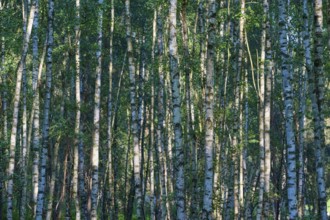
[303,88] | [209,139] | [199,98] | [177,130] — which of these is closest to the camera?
[209,139]

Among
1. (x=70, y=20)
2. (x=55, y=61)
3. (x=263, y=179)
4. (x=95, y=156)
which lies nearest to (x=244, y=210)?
(x=263, y=179)

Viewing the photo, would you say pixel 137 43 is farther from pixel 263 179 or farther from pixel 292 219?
pixel 292 219

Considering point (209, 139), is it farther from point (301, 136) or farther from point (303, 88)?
point (303, 88)

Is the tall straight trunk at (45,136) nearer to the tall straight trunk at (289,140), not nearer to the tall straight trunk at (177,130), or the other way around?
the tall straight trunk at (177,130)

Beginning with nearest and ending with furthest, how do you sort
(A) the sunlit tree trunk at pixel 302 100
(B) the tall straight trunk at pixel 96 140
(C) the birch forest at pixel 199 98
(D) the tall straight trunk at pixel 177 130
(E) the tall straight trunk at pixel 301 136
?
(C) the birch forest at pixel 199 98, (D) the tall straight trunk at pixel 177 130, (A) the sunlit tree trunk at pixel 302 100, (B) the tall straight trunk at pixel 96 140, (E) the tall straight trunk at pixel 301 136

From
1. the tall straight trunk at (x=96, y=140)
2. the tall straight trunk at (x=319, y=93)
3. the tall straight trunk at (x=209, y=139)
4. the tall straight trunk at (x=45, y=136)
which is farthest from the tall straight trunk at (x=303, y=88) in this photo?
the tall straight trunk at (x=45, y=136)

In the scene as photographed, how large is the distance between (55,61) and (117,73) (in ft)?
31.7

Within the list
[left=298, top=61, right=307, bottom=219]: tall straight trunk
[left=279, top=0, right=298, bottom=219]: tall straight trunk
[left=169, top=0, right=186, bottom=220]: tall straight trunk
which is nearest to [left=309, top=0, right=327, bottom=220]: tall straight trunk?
[left=279, top=0, right=298, bottom=219]: tall straight trunk

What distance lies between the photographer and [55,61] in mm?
26844


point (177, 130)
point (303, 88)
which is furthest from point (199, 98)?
point (177, 130)

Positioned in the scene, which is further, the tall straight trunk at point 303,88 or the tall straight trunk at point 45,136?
the tall straight trunk at point 45,136

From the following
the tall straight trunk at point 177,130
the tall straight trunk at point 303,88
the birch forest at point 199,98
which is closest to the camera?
the birch forest at point 199,98

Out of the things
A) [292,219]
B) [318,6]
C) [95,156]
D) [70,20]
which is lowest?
[292,219]

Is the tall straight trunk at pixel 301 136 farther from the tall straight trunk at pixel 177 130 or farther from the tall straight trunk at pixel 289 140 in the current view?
the tall straight trunk at pixel 177 130
